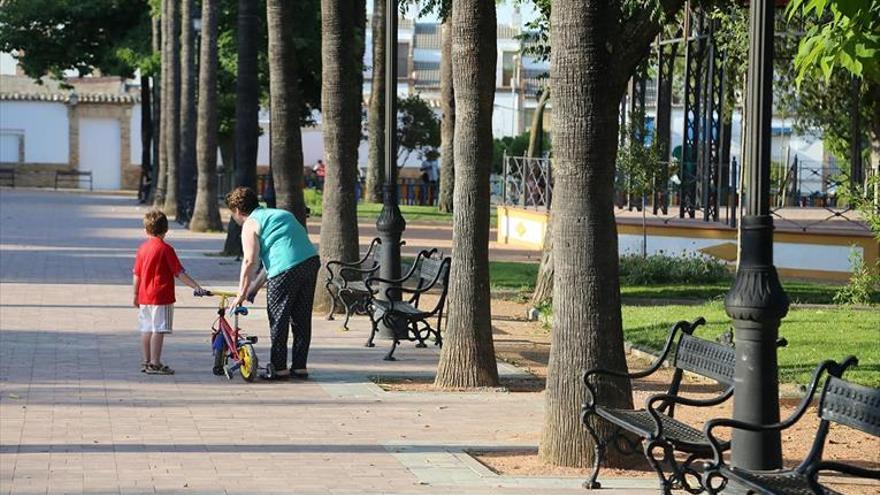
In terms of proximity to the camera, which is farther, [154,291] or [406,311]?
[406,311]

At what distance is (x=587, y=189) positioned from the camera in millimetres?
8836

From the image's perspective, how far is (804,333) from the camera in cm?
1505

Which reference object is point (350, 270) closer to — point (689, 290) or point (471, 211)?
point (471, 211)

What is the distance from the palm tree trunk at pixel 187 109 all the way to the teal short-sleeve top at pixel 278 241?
24054mm

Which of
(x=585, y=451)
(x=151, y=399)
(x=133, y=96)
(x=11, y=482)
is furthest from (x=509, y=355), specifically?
(x=133, y=96)

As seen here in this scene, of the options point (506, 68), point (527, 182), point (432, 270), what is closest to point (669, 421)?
point (432, 270)

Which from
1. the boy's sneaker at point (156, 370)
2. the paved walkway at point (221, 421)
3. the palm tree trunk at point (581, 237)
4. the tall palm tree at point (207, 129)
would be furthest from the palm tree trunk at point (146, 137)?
the palm tree trunk at point (581, 237)

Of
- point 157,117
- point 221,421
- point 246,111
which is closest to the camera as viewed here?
point 221,421

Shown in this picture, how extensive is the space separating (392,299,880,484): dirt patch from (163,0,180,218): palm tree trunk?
75.0 ft

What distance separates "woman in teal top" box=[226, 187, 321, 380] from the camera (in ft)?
40.0

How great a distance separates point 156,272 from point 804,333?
245 inches

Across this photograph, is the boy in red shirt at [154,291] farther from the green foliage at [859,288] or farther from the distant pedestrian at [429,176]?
the distant pedestrian at [429,176]

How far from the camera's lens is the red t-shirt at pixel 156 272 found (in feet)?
41.3

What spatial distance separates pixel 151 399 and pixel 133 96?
63.3m
